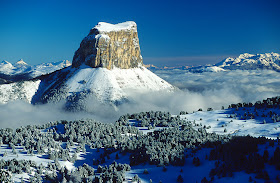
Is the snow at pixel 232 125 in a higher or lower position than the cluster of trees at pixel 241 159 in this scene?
higher

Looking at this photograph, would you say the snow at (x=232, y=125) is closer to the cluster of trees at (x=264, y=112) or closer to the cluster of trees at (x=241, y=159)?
the cluster of trees at (x=264, y=112)

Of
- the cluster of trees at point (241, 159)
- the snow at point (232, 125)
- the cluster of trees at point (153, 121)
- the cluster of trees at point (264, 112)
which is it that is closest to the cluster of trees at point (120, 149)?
the cluster of trees at point (241, 159)

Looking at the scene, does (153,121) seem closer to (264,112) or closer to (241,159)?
(264,112)

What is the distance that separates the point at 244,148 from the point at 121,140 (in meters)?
28.7

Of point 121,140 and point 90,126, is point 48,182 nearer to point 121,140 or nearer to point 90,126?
point 121,140

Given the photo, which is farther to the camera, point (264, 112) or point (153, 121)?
point (264, 112)

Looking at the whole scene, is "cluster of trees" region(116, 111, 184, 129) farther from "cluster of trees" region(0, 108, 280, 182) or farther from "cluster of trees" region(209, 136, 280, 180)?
"cluster of trees" region(209, 136, 280, 180)

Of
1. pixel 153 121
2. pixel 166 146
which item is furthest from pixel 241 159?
pixel 153 121

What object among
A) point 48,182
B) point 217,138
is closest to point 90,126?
point 48,182

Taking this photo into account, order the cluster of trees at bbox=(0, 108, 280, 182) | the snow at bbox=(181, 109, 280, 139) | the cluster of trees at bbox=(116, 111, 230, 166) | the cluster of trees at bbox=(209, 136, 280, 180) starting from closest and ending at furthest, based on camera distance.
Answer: the cluster of trees at bbox=(209, 136, 280, 180)
the cluster of trees at bbox=(0, 108, 280, 182)
the cluster of trees at bbox=(116, 111, 230, 166)
the snow at bbox=(181, 109, 280, 139)

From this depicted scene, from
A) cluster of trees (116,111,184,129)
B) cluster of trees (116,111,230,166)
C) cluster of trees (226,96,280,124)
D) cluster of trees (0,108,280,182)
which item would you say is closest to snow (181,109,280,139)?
cluster of trees (226,96,280,124)

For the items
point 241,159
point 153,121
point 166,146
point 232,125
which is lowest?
point 241,159

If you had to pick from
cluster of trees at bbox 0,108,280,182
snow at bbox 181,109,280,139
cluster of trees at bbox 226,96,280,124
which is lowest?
cluster of trees at bbox 0,108,280,182

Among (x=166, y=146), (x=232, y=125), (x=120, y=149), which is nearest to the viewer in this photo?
(x=166, y=146)
